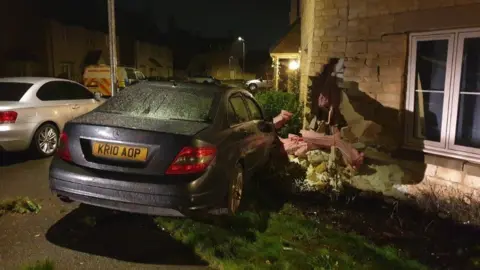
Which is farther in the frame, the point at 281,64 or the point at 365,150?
the point at 281,64

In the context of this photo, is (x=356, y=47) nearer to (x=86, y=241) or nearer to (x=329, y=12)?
(x=329, y=12)

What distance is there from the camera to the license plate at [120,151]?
3.84 metres

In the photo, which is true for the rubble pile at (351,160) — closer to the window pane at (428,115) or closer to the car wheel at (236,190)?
the window pane at (428,115)

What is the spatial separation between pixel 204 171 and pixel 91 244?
4.22ft

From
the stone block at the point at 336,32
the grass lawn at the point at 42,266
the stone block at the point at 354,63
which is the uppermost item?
the stone block at the point at 336,32

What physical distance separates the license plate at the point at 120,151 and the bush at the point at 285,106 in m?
5.25

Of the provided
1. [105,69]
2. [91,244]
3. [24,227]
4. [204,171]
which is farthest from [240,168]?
[105,69]

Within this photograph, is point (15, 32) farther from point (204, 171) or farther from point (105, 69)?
point (204, 171)

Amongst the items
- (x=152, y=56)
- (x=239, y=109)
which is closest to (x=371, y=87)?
(x=239, y=109)

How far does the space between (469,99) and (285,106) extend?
202 inches

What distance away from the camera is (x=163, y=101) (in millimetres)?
4832

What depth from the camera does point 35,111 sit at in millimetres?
7195

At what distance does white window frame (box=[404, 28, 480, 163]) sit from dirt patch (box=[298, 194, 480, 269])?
991 millimetres

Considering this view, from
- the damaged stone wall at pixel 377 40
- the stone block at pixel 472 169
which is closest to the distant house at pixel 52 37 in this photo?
the damaged stone wall at pixel 377 40
